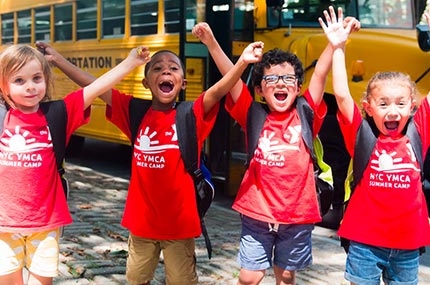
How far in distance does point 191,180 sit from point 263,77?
601 mm

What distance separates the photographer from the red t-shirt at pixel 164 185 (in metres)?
3.24

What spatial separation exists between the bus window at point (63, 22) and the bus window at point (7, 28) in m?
1.69

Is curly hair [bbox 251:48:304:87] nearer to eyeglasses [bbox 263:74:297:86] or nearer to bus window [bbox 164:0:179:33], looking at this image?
eyeglasses [bbox 263:74:297:86]

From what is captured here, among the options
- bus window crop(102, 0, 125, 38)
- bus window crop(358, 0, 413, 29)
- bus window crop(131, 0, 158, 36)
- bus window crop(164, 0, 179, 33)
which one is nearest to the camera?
bus window crop(358, 0, 413, 29)

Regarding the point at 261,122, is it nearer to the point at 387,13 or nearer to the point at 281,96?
the point at 281,96

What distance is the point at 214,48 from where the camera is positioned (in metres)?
3.20

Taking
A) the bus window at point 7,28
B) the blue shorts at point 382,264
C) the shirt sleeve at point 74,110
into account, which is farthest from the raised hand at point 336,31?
the bus window at point 7,28

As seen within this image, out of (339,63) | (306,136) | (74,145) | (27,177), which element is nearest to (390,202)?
(306,136)

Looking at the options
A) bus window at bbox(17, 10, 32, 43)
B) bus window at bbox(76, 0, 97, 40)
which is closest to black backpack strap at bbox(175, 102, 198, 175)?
bus window at bbox(76, 0, 97, 40)

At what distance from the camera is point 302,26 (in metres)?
6.24

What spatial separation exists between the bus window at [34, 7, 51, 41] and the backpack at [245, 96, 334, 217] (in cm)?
713

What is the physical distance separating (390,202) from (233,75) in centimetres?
89

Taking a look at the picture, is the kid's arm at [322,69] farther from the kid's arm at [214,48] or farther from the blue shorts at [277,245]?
the blue shorts at [277,245]

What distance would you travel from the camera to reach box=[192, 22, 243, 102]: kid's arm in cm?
314
